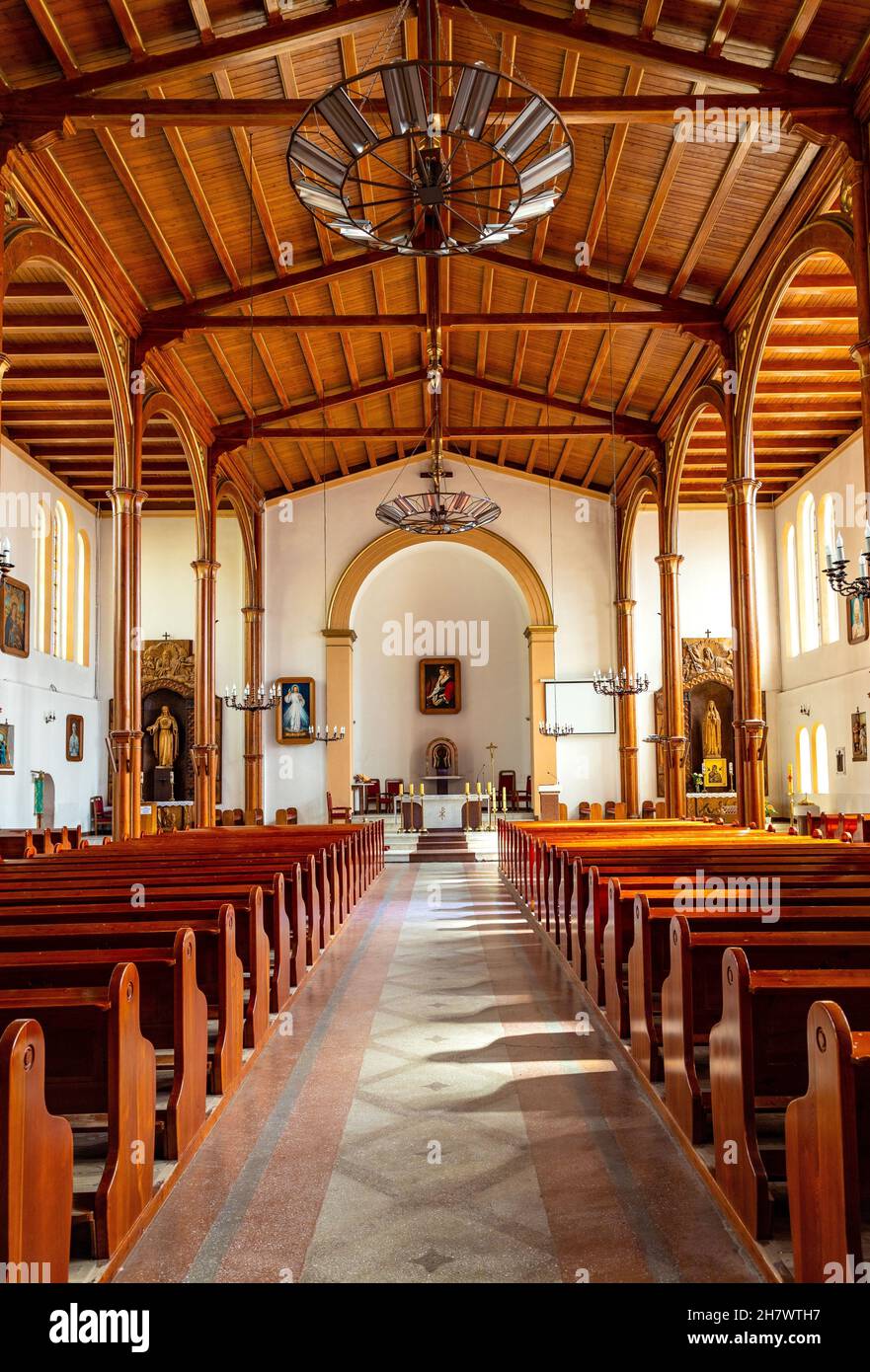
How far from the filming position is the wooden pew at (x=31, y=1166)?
2.07 m

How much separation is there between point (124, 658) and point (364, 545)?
8911 mm

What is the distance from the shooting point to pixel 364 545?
20375 millimetres

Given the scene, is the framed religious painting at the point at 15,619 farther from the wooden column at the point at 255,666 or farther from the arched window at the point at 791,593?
the arched window at the point at 791,593

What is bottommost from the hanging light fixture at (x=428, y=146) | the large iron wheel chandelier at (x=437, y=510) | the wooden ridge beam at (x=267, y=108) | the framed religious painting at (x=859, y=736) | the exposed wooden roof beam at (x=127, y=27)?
the framed religious painting at (x=859, y=736)

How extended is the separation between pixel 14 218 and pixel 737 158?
6587 mm

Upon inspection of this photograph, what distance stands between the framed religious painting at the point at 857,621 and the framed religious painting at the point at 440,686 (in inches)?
333

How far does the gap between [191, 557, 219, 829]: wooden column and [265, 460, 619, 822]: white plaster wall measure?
3.70 metres

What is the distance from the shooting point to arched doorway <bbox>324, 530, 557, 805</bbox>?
19766 millimetres

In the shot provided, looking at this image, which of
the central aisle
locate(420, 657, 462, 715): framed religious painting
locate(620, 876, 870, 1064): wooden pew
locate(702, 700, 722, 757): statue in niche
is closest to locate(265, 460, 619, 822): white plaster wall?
locate(702, 700, 722, 757): statue in niche

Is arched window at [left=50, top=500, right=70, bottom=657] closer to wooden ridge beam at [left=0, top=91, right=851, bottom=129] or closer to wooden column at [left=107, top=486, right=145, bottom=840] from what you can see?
wooden column at [left=107, top=486, right=145, bottom=840]

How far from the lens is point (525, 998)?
6043mm

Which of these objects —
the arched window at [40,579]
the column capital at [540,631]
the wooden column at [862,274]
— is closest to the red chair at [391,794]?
the column capital at [540,631]

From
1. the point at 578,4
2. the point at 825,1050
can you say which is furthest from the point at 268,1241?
the point at 578,4

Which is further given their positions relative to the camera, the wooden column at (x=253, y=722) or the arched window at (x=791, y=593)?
the arched window at (x=791, y=593)
